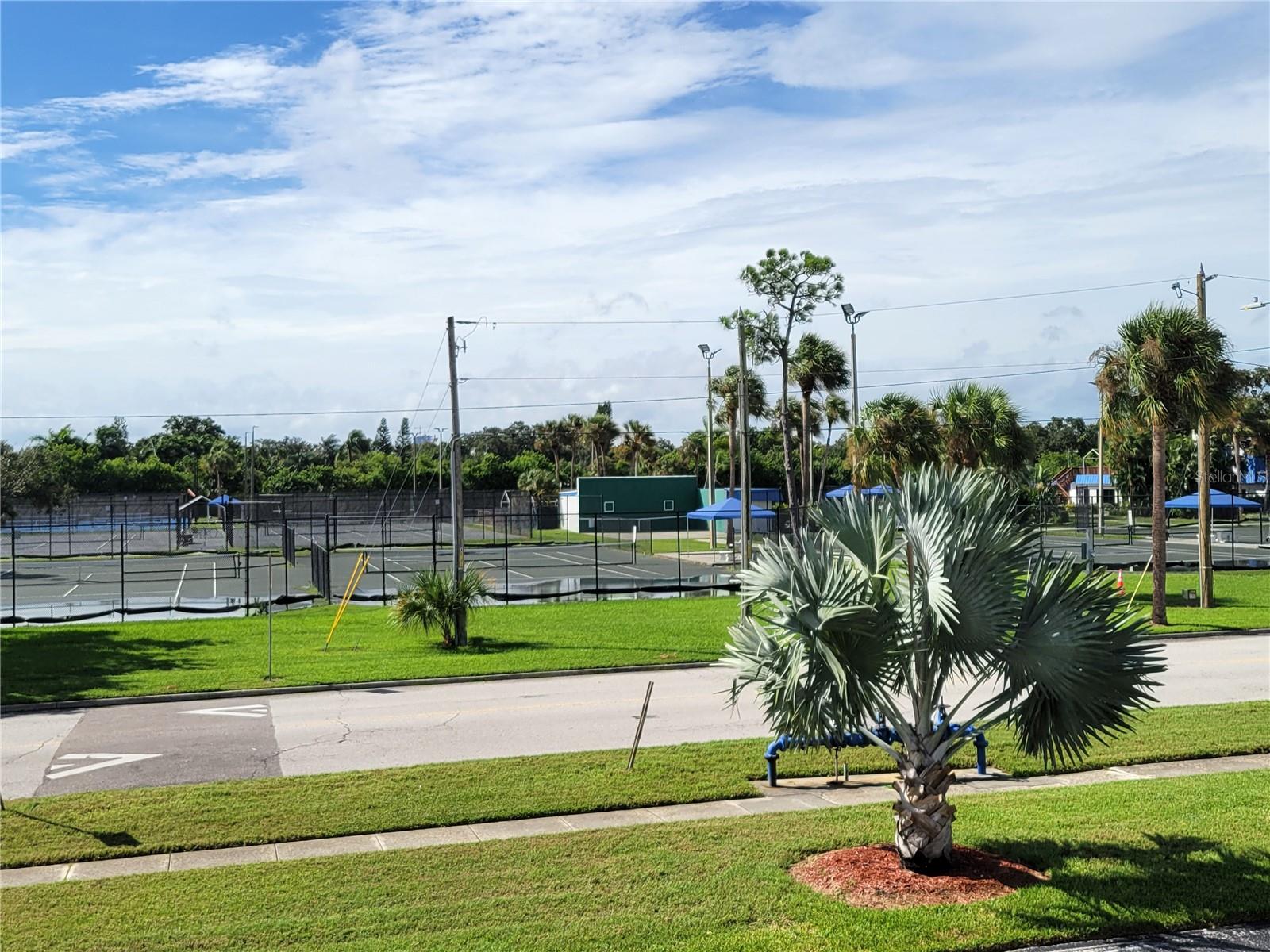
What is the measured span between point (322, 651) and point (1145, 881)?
17726 mm

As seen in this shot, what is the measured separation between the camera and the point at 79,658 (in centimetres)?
2264

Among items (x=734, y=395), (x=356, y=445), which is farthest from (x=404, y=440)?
(x=734, y=395)

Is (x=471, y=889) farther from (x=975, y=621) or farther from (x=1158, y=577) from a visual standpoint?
(x=1158, y=577)

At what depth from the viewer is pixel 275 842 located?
10969 millimetres

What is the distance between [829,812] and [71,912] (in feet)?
22.1

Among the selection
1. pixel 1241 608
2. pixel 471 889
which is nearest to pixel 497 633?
pixel 471 889

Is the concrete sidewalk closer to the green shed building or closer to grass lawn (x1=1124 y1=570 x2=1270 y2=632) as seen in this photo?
grass lawn (x1=1124 y1=570 x2=1270 y2=632)

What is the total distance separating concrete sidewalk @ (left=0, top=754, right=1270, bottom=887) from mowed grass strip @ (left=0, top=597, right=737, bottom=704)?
9154mm

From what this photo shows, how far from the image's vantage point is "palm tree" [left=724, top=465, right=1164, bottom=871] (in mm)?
8906

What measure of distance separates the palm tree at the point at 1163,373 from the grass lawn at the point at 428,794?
42.5 feet

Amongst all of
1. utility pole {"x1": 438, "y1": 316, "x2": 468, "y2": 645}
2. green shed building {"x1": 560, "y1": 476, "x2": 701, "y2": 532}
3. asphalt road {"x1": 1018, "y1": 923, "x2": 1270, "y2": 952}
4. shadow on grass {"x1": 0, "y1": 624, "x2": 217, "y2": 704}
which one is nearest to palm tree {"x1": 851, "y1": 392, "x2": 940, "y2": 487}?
utility pole {"x1": 438, "y1": 316, "x2": 468, "y2": 645}

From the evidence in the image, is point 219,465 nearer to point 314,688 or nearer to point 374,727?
point 314,688

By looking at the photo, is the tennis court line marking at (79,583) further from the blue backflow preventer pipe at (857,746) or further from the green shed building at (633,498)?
the green shed building at (633,498)

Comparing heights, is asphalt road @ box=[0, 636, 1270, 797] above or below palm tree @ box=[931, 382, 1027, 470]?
below
